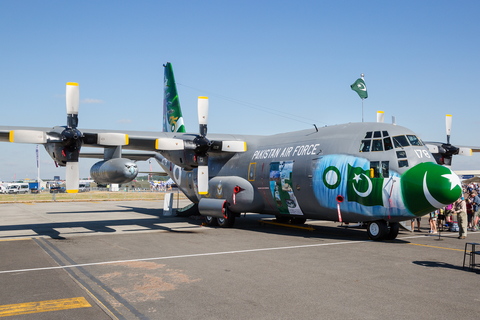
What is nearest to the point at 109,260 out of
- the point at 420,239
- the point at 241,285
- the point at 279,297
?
the point at 241,285

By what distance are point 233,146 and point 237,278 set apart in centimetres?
975

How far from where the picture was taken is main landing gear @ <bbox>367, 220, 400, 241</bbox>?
41.7 feet

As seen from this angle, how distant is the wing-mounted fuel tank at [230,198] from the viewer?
54.9ft

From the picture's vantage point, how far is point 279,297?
22.2ft

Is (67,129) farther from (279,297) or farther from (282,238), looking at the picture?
(279,297)

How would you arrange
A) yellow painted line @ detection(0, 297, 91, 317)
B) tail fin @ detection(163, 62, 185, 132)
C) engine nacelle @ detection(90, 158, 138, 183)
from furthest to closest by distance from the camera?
tail fin @ detection(163, 62, 185, 132) < engine nacelle @ detection(90, 158, 138, 183) < yellow painted line @ detection(0, 297, 91, 317)

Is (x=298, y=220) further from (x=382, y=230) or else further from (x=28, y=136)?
(x=28, y=136)

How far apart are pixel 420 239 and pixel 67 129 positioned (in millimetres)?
13144

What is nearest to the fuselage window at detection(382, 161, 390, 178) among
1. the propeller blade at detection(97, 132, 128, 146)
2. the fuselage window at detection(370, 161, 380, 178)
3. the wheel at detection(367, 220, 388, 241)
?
the fuselage window at detection(370, 161, 380, 178)

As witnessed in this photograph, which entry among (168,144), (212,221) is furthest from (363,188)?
(212,221)

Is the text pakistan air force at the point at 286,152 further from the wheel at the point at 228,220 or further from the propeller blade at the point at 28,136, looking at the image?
the propeller blade at the point at 28,136

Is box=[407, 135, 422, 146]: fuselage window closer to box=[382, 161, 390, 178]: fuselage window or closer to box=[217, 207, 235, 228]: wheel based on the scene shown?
box=[382, 161, 390, 178]: fuselage window

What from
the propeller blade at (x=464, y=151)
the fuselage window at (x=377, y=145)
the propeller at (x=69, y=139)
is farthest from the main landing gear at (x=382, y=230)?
the propeller at (x=69, y=139)

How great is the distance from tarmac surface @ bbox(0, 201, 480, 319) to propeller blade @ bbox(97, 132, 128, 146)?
139 inches
